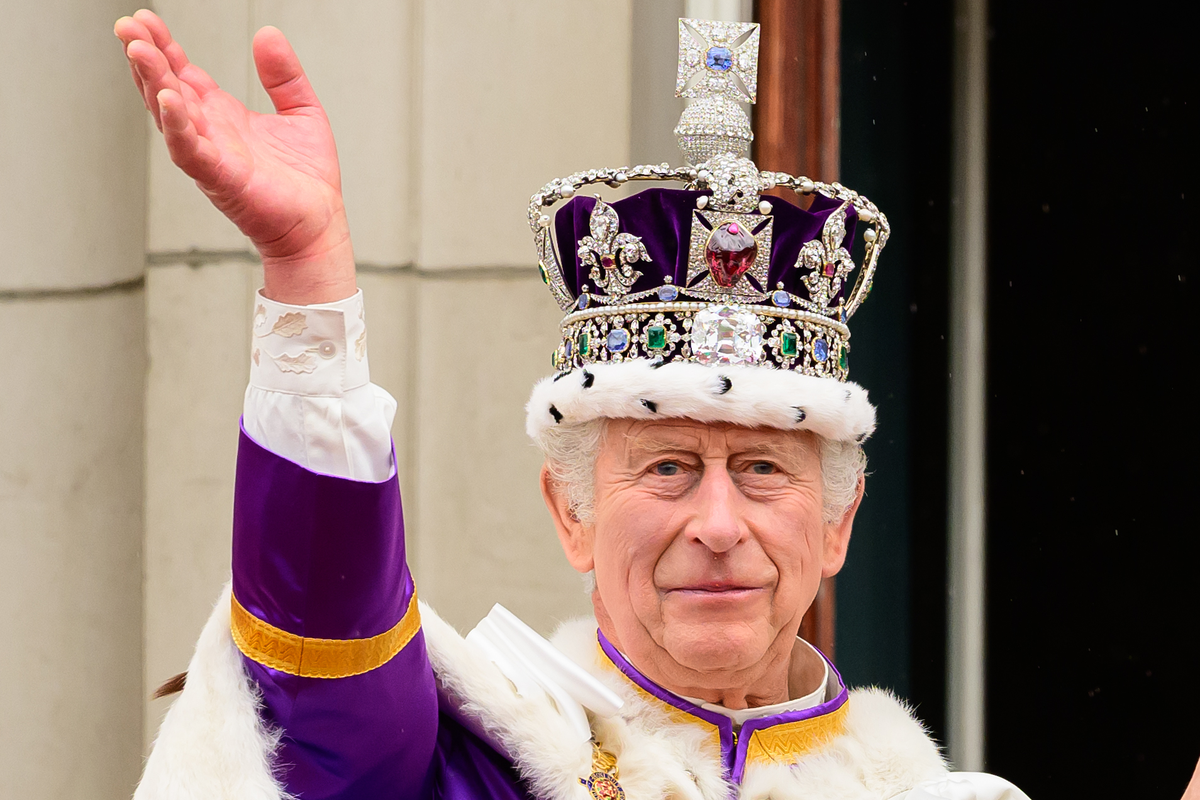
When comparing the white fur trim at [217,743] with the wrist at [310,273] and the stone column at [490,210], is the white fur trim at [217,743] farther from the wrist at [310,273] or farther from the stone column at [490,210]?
the stone column at [490,210]

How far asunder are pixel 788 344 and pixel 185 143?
1032mm

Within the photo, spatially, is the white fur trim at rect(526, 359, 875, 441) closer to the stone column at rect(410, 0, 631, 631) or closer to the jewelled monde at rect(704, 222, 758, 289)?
the jewelled monde at rect(704, 222, 758, 289)

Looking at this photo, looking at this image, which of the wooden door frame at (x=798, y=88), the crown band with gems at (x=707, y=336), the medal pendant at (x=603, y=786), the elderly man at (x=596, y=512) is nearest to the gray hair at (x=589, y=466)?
the elderly man at (x=596, y=512)

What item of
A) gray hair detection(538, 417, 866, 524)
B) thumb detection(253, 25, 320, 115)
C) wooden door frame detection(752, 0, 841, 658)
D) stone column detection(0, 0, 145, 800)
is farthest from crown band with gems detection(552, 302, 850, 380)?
stone column detection(0, 0, 145, 800)

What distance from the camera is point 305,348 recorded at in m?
1.70

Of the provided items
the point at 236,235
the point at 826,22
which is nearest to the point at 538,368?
the point at 236,235

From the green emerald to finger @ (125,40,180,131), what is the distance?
102 centimetres

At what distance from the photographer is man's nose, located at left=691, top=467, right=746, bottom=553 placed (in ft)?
6.88

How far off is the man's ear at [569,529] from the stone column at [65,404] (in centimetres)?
121

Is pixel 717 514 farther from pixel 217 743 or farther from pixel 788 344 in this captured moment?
pixel 217 743

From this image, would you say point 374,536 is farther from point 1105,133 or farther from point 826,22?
point 1105,133

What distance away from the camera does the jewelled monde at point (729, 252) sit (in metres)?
2.24

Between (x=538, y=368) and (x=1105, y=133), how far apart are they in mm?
1490

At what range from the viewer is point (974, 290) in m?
3.83
